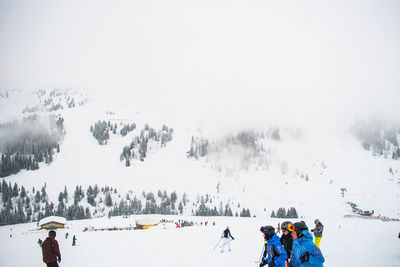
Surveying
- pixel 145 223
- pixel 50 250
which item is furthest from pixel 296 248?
pixel 145 223

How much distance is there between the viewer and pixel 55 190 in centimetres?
11656

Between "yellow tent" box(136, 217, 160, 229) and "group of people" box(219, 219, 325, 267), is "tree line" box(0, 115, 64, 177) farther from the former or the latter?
"group of people" box(219, 219, 325, 267)

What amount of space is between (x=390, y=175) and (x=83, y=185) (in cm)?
14992

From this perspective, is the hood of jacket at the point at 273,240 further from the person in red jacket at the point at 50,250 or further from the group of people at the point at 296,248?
the person in red jacket at the point at 50,250

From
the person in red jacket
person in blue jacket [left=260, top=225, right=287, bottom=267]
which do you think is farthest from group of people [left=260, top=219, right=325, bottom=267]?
the person in red jacket

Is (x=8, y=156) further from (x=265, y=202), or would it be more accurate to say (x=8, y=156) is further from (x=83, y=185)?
(x=265, y=202)

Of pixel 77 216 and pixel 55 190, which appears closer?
pixel 77 216

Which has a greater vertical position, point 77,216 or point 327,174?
point 327,174

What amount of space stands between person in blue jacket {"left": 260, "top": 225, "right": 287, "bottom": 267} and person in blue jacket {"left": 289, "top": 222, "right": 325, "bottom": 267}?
0.55 metres

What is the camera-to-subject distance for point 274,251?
7.38 meters

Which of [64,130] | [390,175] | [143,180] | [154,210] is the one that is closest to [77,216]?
[154,210]

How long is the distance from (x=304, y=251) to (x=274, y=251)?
1451 millimetres

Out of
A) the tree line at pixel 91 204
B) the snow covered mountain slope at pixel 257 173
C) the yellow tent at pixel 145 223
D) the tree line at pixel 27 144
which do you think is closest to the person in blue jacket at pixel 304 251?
the yellow tent at pixel 145 223

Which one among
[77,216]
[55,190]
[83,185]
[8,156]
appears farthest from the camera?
[8,156]
